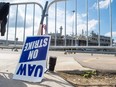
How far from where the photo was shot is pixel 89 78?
7723 millimetres

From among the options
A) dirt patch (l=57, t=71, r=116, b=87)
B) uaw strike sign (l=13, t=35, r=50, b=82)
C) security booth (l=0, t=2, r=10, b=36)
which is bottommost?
dirt patch (l=57, t=71, r=116, b=87)

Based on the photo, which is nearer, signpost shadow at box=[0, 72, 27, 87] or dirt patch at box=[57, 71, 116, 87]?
signpost shadow at box=[0, 72, 27, 87]

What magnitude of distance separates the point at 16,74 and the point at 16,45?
1951 millimetres

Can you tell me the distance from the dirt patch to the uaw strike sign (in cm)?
87

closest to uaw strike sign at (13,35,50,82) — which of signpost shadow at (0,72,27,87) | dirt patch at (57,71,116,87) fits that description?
signpost shadow at (0,72,27,87)

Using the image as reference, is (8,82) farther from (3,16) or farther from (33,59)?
(3,16)

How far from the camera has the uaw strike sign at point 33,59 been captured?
6.71m

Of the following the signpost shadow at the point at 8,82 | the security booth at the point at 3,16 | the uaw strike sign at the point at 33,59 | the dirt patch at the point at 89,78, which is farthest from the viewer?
the security booth at the point at 3,16

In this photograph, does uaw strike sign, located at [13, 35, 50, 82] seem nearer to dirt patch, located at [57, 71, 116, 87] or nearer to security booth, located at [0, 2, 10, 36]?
dirt patch, located at [57, 71, 116, 87]

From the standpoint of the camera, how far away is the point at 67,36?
350 inches

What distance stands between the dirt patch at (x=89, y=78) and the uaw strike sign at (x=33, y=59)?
871 millimetres

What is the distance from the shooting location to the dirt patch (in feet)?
22.8

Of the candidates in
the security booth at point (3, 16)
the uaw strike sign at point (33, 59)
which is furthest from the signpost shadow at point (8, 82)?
the security booth at point (3, 16)

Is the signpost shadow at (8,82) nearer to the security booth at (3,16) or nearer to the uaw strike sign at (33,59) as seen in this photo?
the uaw strike sign at (33,59)
